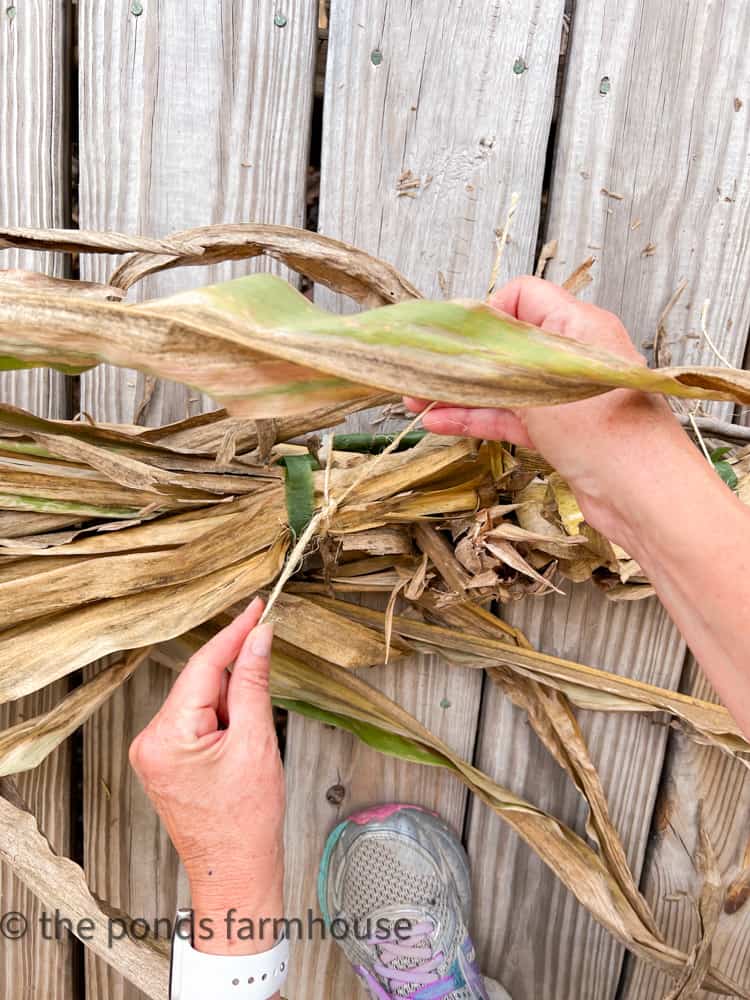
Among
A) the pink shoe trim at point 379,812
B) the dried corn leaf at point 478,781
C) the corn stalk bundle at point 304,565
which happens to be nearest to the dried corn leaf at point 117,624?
the corn stalk bundle at point 304,565

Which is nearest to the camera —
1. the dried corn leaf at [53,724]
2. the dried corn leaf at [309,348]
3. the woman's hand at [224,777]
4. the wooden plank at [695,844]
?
the dried corn leaf at [309,348]

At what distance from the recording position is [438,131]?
721 mm

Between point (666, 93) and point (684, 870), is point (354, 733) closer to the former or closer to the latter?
point (684, 870)

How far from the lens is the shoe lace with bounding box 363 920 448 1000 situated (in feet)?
2.84

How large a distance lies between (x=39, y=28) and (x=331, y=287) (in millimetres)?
410

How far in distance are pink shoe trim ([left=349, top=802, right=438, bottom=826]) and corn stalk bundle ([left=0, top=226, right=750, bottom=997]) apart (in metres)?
0.11

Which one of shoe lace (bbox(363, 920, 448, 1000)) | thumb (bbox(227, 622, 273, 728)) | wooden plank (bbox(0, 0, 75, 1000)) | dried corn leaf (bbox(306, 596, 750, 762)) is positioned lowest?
shoe lace (bbox(363, 920, 448, 1000))

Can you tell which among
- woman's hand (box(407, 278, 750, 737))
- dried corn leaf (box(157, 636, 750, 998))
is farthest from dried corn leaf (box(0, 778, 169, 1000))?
woman's hand (box(407, 278, 750, 737))

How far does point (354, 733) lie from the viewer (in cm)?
78

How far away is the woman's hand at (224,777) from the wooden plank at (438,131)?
402mm

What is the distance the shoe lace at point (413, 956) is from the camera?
866 mm

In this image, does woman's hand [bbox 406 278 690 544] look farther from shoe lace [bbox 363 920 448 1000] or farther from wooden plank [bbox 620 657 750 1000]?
shoe lace [bbox 363 920 448 1000]

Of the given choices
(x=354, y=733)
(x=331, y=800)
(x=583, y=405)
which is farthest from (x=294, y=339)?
(x=331, y=800)

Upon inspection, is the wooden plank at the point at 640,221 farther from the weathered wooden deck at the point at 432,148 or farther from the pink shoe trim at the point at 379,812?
the pink shoe trim at the point at 379,812
